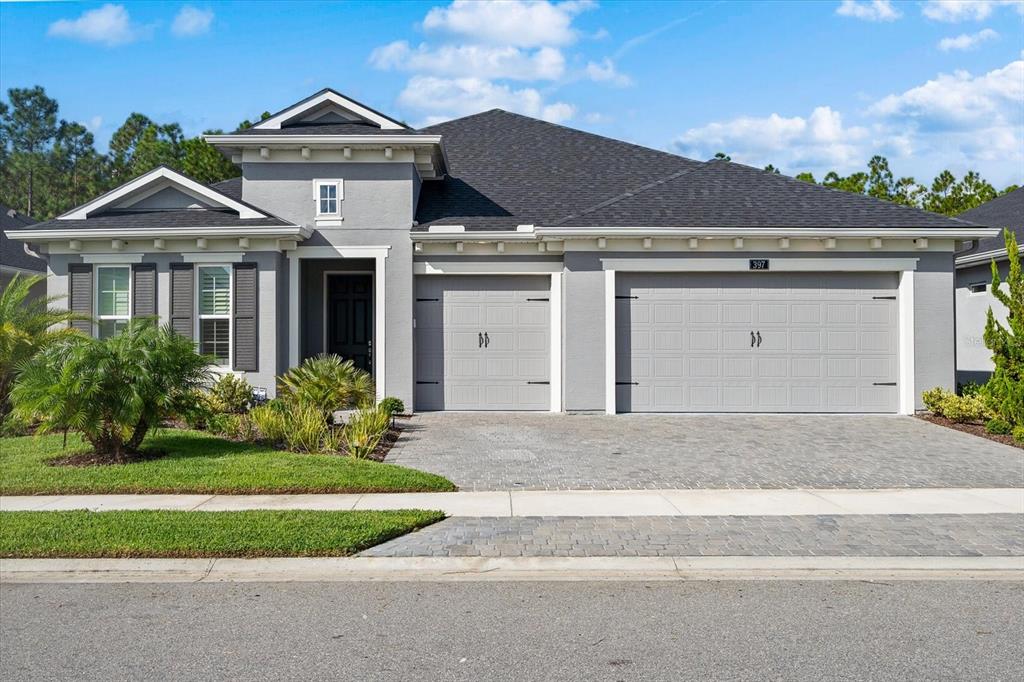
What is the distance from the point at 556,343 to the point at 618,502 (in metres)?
7.14

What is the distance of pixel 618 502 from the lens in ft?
27.9

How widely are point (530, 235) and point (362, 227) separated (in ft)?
11.3

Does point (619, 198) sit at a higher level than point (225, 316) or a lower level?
higher

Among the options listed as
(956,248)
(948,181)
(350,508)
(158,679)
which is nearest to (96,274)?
(350,508)

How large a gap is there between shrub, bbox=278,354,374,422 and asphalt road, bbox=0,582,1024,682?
287 inches

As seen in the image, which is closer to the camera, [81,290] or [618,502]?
→ [618,502]

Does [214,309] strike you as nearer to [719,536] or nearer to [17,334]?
[17,334]

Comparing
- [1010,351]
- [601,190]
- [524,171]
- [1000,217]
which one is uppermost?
[524,171]

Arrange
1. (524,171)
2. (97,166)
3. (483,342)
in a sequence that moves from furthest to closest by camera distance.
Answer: (97,166) < (524,171) < (483,342)

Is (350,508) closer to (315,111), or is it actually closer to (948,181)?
(315,111)

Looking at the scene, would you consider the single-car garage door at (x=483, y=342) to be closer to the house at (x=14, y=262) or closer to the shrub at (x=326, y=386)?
the shrub at (x=326, y=386)

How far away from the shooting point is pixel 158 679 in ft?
14.2

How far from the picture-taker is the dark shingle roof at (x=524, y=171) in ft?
54.0

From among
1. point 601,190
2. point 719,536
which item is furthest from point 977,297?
point 719,536
